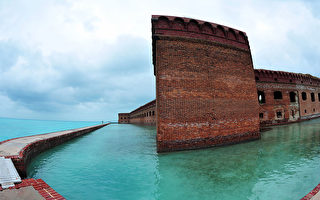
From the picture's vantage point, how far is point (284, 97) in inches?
705

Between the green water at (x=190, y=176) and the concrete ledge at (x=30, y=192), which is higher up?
the concrete ledge at (x=30, y=192)

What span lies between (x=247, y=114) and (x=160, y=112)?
5323mm

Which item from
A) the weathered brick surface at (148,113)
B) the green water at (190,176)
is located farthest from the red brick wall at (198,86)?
the weathered brick surface at (148,113)

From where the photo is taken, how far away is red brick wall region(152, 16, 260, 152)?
643 cm

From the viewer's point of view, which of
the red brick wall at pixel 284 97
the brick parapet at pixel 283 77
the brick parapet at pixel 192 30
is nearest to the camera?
the brick parapet at pixel 192 30

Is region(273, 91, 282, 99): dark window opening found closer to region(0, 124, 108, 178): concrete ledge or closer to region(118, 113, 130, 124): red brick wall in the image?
region(0, 124, 108, 178): concrete ledge

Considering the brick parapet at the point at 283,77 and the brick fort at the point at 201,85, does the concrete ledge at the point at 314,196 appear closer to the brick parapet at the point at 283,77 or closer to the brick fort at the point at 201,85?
the brick fort at the point at 201,85

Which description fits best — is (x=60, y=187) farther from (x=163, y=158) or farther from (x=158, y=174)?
(x=163, y=158)

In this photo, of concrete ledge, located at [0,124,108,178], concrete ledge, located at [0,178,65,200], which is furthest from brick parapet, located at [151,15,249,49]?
concrete ledge, located at [0,124,108,178]

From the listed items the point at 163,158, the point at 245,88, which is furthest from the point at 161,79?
the point at 245,88

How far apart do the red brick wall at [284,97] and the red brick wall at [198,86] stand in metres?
10.4

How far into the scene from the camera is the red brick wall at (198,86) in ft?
21.1

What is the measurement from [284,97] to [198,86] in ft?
55.8

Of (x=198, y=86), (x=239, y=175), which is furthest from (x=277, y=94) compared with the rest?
(x=239, y=175)
